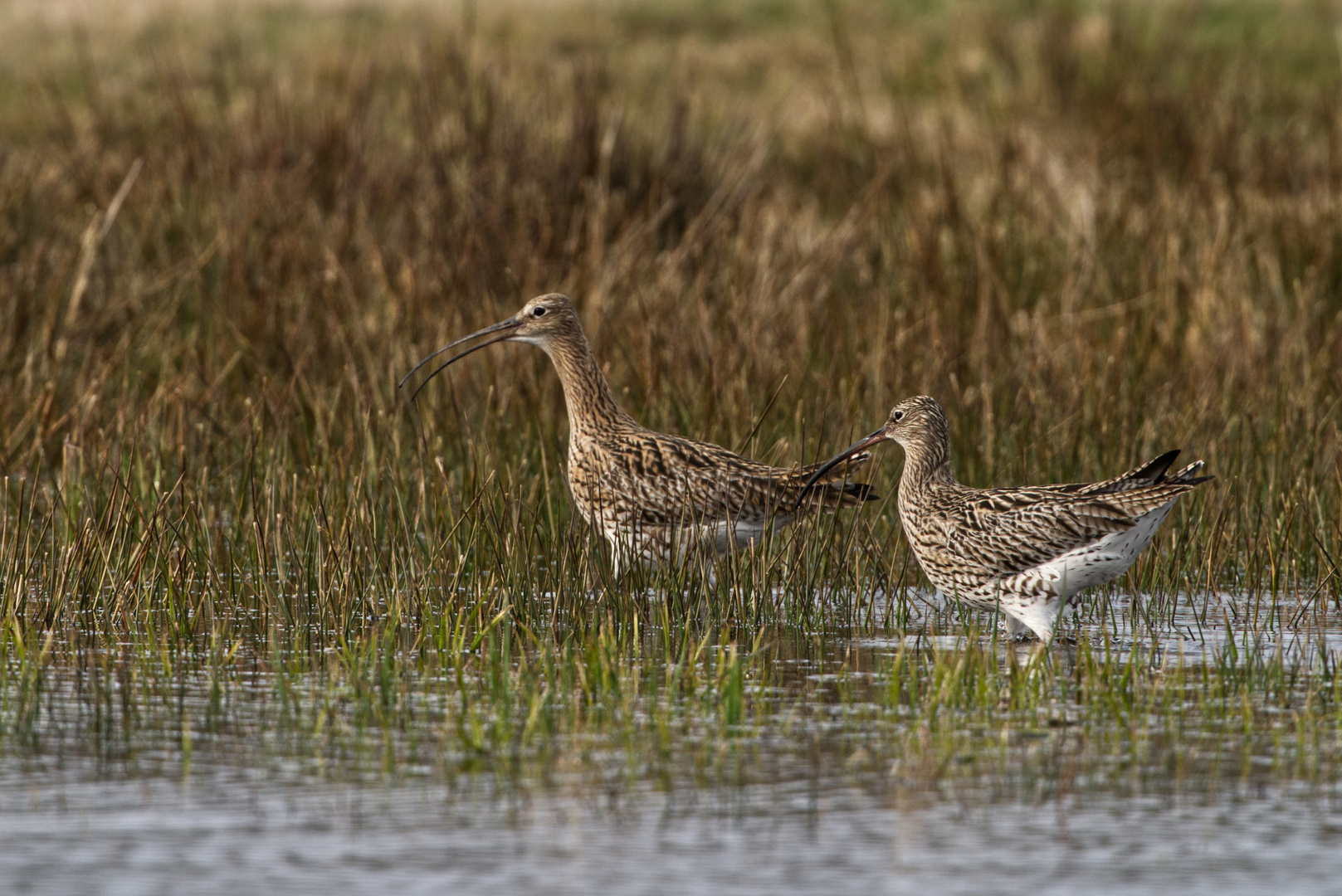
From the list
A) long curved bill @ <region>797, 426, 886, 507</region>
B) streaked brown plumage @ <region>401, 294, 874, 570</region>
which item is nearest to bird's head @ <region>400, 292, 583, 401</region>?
streaked brown plumage @ <region>401, 294, 874, 570</region>

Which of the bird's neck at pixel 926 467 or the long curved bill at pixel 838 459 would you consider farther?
the bird's neck at pixel 926 467

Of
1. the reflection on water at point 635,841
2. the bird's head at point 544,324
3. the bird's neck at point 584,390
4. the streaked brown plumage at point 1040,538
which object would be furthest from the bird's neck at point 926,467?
the reflection on water at point 635,841

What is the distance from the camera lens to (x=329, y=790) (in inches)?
183

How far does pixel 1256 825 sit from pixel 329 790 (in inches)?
80.9

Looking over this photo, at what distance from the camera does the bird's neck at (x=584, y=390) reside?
8352 mm

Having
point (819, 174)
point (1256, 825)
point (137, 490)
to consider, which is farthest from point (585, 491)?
point (819, 174)

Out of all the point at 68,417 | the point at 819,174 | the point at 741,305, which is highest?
the point at 819,174

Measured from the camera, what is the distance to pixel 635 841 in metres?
4.31

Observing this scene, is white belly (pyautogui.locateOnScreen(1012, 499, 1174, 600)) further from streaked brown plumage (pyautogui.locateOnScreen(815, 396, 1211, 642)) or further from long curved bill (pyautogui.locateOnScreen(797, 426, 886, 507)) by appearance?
long curved bill (pyautogui.locateOnScreen(797, 426, 886, 507))

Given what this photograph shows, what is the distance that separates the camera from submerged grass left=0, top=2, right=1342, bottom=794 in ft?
17.6

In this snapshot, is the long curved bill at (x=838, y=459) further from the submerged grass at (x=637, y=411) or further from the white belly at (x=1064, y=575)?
the white belly at (x=1064, y=575)

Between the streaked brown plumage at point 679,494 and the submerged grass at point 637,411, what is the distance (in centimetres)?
18

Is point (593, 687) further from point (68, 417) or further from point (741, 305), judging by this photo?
point (741, 305)

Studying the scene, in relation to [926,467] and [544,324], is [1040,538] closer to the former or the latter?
[926,467]
